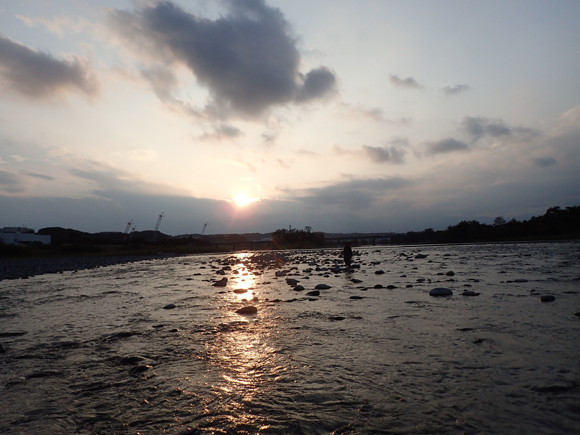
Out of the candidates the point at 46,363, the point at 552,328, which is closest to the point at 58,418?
the point at 46,363

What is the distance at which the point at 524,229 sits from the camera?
99688 mm

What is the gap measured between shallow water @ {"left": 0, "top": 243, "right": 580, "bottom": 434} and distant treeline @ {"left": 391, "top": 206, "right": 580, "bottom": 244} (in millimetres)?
96639

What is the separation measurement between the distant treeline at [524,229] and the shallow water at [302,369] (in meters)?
96.6

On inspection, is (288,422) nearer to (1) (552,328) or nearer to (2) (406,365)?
(2) (406,365)

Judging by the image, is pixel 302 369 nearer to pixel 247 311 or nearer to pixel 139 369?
pixel 139 369

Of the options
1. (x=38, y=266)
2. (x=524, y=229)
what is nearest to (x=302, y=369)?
(x=38, y=266)

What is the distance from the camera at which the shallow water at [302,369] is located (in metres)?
3.71

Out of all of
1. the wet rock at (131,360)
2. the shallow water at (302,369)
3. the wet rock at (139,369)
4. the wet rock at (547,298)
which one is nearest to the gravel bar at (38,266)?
the shallow water at (302,369)

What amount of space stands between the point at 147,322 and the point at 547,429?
8.13 metres

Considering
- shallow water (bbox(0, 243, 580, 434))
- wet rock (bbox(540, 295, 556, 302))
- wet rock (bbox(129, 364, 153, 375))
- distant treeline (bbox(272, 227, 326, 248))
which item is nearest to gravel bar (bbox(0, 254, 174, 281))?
shallow water (bbox(0, 243, 580, 434))

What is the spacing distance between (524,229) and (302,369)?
11550 cm

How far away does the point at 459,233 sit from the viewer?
365ft

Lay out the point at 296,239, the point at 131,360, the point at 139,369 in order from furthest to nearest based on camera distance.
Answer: the point at 296,239 < the point at 131,360 < the point at 139,369

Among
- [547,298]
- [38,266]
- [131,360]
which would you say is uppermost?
[547,298]
